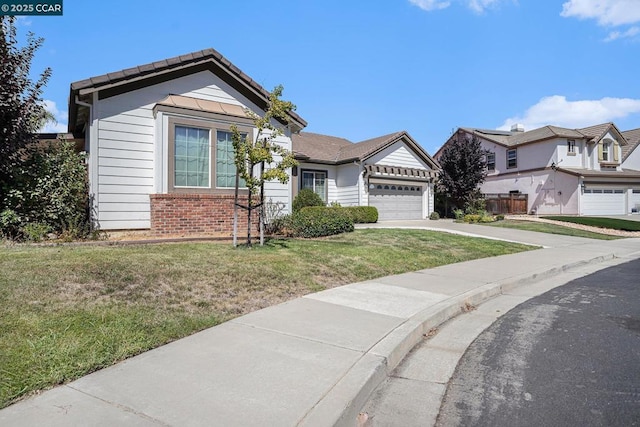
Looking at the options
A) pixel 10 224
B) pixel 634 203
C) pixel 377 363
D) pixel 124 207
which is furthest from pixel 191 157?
pixel 634 203

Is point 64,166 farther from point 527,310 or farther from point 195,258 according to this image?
point 527,310

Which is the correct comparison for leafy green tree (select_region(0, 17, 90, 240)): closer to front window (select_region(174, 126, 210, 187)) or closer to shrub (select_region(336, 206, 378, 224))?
front window (select_region(174, 126, 210, 187))

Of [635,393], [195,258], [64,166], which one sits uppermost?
[64,166]

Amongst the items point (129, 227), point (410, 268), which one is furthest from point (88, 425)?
point (129, 227)

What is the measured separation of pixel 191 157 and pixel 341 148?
50.1 ft

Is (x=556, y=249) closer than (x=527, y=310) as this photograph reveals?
No

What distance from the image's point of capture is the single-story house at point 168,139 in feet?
34.8

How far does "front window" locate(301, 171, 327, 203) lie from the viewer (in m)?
21.5

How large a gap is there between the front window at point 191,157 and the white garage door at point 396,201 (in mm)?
12323

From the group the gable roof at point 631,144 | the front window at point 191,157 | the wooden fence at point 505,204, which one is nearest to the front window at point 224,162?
the front window at point 191,157

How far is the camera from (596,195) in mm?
30250

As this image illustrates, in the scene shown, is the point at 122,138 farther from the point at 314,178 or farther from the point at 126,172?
the point at 314,178

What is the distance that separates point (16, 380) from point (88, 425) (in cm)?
101

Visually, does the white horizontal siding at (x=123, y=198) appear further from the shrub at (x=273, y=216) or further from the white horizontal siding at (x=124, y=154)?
the shrub at (x=273, y=216)
